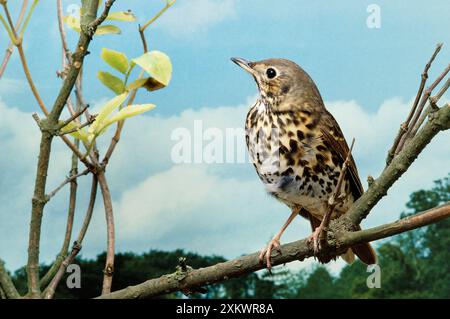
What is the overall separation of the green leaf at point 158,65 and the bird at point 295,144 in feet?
3.37

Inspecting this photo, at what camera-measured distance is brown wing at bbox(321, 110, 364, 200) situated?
8.16ft

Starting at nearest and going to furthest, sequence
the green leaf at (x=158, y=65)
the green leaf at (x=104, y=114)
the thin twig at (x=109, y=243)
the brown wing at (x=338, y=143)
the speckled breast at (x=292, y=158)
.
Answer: the green leaf at (x=158, y=65)
the green leaf at (x=104, y=114)
the thin twig at (x=109, y=243)
the speckled breast at (x=292, y=158)
the brown wing at (x=338, y=143)

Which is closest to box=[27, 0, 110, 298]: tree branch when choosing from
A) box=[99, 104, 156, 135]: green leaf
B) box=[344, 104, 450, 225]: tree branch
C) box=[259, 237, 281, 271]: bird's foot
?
box=[99, 104, 156, 135]: green leaf

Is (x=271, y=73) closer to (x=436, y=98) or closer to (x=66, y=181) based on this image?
(x=436, y=98)

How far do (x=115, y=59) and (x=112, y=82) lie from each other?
2.5 inches

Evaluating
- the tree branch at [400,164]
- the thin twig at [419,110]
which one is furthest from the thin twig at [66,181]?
the thin twig at [419,110]

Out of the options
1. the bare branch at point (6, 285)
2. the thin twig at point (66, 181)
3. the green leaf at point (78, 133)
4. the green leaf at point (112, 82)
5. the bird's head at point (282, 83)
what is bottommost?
the bare branch at point (6, 285)

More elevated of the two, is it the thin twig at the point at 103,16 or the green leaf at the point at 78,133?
the thin twig at the point at 103,16

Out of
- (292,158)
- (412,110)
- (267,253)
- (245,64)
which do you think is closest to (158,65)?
(267,253)

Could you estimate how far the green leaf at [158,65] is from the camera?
139cm

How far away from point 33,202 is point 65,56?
0.72 metres

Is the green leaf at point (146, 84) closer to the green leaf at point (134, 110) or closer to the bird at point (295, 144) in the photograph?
the green leaf at point (134, 110)
